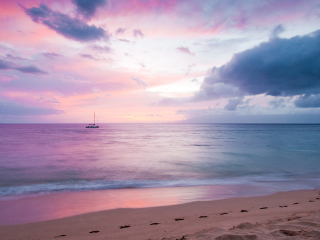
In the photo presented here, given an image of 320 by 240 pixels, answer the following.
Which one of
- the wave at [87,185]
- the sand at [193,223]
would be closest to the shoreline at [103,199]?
the sand at [193,223]

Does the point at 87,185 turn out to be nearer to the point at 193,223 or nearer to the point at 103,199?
the point at 103,199

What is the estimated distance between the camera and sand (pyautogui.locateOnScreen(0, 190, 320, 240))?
443cm

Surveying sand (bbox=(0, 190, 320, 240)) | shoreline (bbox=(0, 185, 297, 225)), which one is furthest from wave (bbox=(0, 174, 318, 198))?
sand (bbox=(0, 190, 320, 240))

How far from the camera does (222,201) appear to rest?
809cm

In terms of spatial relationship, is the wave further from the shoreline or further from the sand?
the sand

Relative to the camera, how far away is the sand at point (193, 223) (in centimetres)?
443

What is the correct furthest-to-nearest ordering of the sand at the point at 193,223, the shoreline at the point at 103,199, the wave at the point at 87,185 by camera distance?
1. the wave at the point at 87,185
2. the shoreline at the point at 103,199
3. the sand at the point at 193,223

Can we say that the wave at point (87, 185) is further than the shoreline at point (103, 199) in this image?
Yes

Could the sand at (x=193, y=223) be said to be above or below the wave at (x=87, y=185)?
above

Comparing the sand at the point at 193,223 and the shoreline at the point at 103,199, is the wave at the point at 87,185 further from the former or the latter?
the sand at the point at 193,223

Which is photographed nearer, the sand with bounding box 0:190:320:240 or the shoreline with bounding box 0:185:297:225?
the sand with bounding box 0:190:320:240

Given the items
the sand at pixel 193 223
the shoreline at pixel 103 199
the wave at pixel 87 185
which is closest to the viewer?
→ the sand at pixel 193 223

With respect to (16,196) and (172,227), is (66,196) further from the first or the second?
(172,227)

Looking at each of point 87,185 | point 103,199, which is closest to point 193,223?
point 103,199
